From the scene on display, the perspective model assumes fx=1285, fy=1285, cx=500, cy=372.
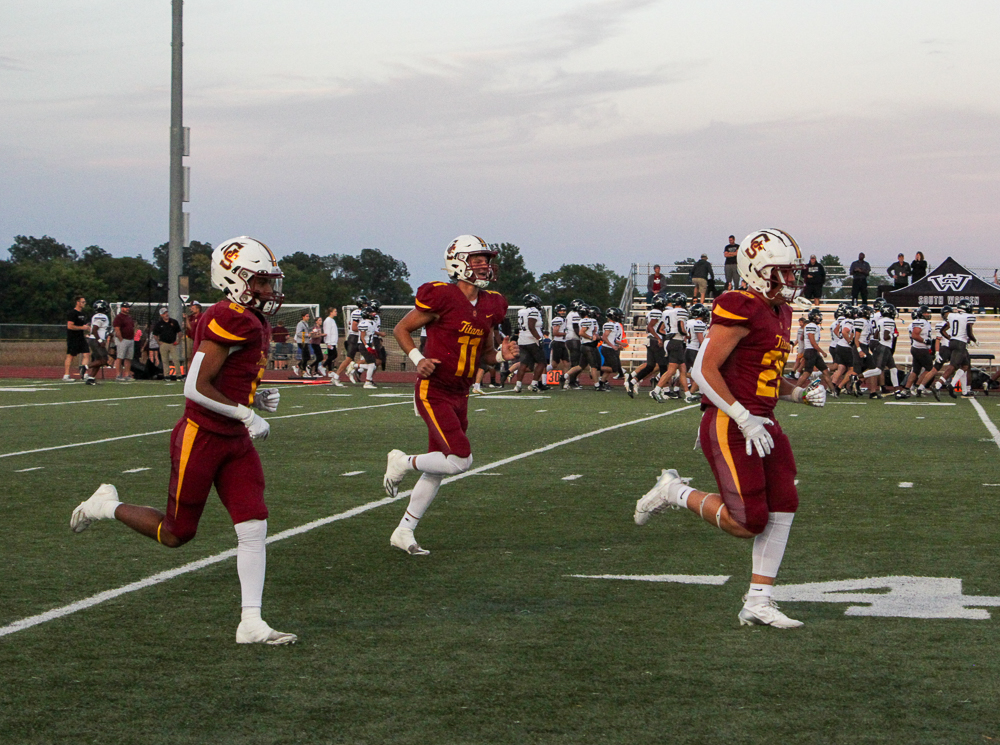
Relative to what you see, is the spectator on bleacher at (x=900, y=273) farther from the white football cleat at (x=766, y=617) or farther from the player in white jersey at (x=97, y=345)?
the white football cleat at (x=766, y=617)

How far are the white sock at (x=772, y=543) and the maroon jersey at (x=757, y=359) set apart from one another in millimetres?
449

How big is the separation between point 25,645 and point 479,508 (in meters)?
4.05

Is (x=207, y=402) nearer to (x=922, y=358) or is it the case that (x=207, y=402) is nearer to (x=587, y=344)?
(x=587, y=344)

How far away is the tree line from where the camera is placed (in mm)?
76312

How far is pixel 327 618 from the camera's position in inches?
212

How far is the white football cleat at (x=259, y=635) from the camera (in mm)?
4887

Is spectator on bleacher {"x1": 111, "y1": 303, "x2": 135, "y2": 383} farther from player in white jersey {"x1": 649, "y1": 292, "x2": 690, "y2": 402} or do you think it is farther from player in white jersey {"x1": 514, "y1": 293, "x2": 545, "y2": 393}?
player in white jersey {"x1": 649, "y1": 292, "x2": 690, "y2": 402}

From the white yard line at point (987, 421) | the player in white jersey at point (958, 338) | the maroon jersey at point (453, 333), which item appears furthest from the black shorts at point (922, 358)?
the maroon jersey at point (453, 333)

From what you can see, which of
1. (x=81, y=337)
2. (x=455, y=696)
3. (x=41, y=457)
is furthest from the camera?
(x=81, y=337)

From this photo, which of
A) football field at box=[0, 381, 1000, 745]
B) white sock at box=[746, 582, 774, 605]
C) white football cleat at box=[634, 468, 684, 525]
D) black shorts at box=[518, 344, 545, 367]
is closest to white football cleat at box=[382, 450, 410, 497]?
football field at box=[0, 381, 1000, 745]

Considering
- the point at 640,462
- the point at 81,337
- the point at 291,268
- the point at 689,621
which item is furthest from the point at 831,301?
the point at 291,268

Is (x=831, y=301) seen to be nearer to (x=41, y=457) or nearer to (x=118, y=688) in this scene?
(x=41, y=457)

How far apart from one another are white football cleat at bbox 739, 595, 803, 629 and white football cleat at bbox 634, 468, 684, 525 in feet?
2.54

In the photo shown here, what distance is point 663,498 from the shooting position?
6066 millimetres
